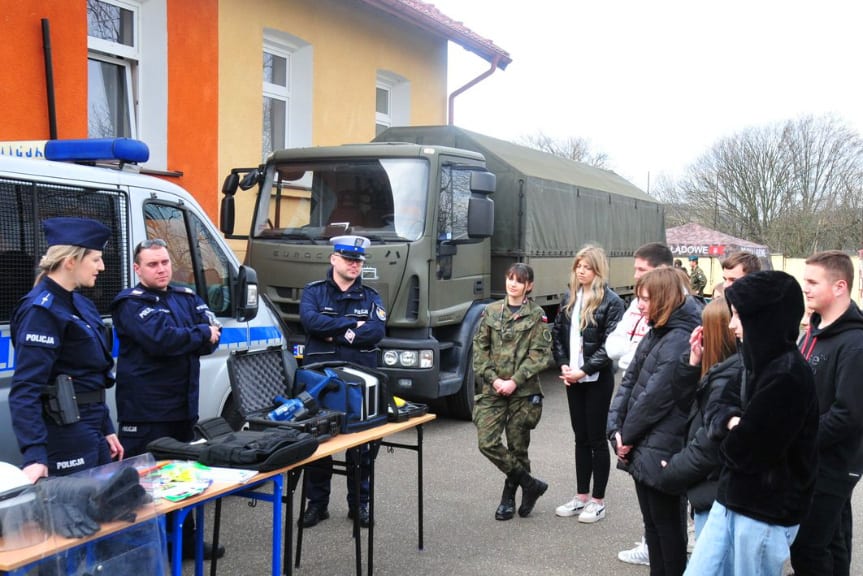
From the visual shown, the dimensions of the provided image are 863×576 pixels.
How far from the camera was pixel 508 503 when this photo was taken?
5.47 m

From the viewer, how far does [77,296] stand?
3652mm

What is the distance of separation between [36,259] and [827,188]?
44.2m

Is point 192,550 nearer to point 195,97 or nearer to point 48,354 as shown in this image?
point 48,354

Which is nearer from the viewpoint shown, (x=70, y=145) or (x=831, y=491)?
(x=831, y=491)

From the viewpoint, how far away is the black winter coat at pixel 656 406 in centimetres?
381

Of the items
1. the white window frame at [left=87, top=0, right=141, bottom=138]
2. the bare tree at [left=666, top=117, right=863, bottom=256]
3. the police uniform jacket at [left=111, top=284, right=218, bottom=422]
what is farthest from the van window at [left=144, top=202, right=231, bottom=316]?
the bare tree at [left=666, top=117, right=863, bottom=256]

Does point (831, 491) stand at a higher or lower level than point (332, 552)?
higher

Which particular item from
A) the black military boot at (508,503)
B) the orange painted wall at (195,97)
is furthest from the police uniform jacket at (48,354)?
the orange painted wall at (195,97)

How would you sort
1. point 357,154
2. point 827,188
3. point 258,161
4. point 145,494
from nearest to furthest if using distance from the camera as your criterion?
point 145,494
point 357,154
point 258,161
point 827,188

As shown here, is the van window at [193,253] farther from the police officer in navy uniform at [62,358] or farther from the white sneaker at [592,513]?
the white sneaker at [592,513]

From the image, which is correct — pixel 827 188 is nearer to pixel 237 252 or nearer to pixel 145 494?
pixel 237 252

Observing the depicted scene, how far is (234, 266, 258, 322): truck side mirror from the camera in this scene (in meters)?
5.30

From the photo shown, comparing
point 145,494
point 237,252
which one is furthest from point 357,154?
point 145,494

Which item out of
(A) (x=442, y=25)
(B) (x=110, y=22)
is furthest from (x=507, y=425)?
(A) (x=442, y=25)
